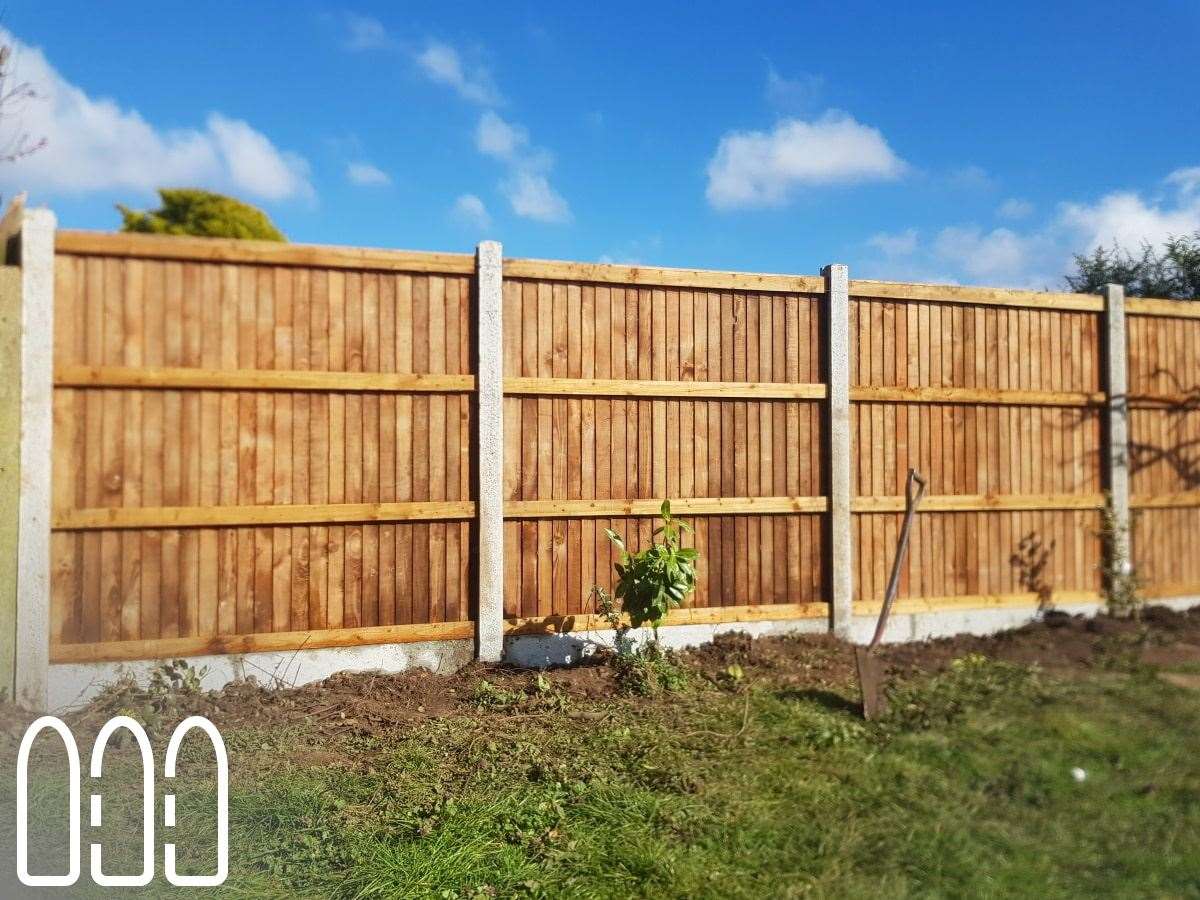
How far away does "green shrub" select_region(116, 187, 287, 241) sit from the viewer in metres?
4.96

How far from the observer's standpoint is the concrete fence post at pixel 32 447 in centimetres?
478

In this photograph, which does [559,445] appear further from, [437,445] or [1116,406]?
[1116,406]

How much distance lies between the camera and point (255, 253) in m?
5.16

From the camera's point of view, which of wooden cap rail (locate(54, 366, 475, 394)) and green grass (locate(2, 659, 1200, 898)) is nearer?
green grass (locate(2, 659, 1200, 898))

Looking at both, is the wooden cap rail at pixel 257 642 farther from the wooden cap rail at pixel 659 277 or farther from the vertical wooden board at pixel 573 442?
the wooden cap rail at pixel 659 277

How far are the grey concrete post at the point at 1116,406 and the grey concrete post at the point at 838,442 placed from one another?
2240 millimetres

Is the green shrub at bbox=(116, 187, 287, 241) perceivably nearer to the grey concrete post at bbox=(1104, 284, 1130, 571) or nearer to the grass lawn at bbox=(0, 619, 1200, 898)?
the grass lawn at bbox=(0, 619, 1200, 898)

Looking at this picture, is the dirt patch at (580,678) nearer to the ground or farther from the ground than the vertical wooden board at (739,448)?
nearer to the ground

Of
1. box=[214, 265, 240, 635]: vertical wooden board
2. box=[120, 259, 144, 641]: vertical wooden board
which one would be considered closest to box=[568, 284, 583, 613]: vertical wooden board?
box=[214, 265, 240, 635]: vertical wooden board

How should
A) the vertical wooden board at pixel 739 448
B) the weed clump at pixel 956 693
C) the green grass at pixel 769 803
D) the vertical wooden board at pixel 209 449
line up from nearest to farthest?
the green grass at pixel 769 803 < the weed clump at pixel 956 693 < the vertical wooden board at pixel 209 449 < the vertical wooden board at pixel 739 448

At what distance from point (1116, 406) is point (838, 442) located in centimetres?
241

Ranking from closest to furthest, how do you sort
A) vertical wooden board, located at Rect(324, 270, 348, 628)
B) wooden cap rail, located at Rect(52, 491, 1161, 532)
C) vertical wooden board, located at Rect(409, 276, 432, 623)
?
wooden cap rail, located at Rect(52, 491, 1161, 532) < vertical wooden board, located at Rect(324, 270, 348, 628) < vertical wooden board, located at Rect(409, 276, 432, 623)

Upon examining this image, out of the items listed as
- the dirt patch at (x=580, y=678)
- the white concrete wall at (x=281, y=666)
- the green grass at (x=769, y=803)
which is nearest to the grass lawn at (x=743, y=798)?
the green grass at (x=769, y=803)

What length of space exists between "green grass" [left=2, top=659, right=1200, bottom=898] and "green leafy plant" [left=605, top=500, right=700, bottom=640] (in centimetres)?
94
